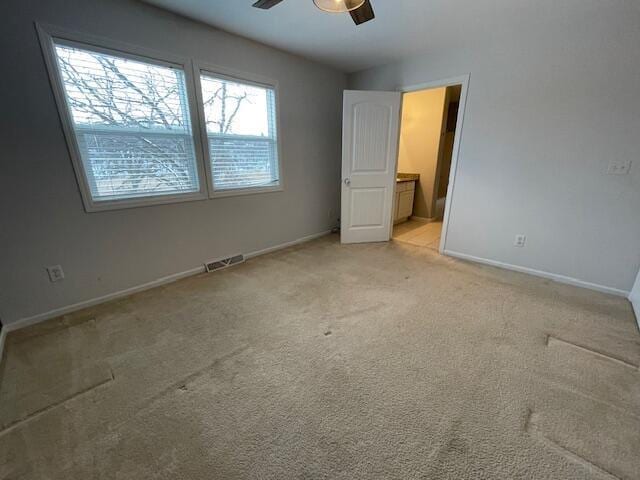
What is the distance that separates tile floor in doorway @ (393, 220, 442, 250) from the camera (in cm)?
389

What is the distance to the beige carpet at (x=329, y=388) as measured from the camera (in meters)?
1.11

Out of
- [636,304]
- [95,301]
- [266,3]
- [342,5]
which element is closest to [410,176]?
[636,304]

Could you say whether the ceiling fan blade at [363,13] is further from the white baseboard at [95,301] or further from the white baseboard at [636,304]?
the white baseboard at [636,304]

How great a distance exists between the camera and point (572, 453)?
3.70 ft

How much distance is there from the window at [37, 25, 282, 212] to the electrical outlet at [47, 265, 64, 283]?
1.74 ft

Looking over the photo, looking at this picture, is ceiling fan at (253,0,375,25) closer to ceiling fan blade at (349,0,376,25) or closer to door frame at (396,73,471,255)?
ceiling fan blade at (349,0,376,25)

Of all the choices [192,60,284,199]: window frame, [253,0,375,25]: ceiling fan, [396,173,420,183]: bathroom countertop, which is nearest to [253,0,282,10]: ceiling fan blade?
[253,0,375,25]: ceiling fan

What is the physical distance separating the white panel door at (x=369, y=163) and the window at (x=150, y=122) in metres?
1.06

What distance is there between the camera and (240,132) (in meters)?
2.98

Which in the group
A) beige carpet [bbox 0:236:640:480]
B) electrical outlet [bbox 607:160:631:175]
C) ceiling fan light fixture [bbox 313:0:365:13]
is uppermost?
ceiling fan light fixture [bbox 313:0:365:13]

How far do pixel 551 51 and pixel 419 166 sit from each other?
2678 mm

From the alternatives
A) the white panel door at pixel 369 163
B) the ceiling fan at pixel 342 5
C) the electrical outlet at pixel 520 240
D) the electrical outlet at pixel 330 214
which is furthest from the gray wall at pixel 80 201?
the electrical outlet at pixel 520 240

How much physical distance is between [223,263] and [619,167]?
155 inches

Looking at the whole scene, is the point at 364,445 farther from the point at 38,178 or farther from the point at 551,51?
the point at 551,51
